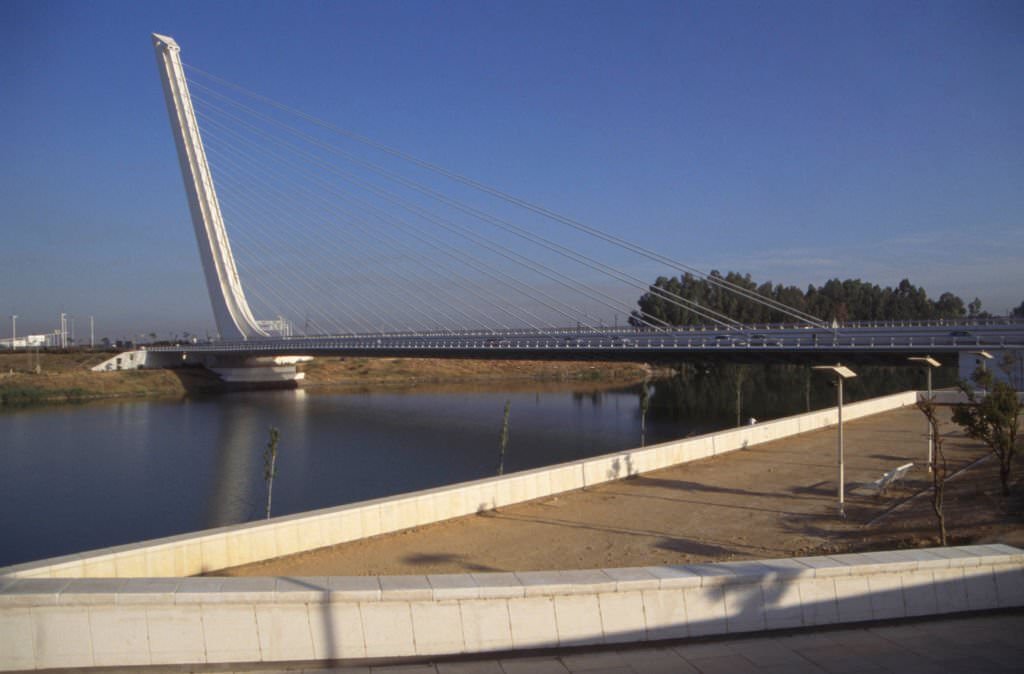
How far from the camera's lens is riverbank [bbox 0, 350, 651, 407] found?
3575cm

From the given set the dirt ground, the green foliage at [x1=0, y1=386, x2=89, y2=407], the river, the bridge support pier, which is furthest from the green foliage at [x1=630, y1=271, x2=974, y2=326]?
the dirt ground

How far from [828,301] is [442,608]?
193 feet

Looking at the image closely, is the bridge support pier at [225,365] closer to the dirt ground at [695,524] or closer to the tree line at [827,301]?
the tree line at [827,301]

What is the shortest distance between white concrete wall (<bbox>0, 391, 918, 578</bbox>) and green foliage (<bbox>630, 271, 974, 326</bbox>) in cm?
4336

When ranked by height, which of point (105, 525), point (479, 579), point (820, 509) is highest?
point (479, 579)

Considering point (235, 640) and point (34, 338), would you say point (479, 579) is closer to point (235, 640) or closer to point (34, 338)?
point (235, 640)

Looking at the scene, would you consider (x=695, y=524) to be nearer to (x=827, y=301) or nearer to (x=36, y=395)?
(x=36, y=395)

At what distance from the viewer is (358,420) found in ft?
94.1

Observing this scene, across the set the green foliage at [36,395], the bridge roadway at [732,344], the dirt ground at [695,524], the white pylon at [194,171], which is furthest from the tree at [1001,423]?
the green foliage at [36,395]

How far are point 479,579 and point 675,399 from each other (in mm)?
32270

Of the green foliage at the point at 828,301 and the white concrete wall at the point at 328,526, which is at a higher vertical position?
the green foliage at the point at 828,301

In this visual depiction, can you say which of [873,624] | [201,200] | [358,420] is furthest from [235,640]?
[201,200]

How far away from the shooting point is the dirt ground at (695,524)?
6.22 m

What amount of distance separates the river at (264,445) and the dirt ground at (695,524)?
6.71 m
